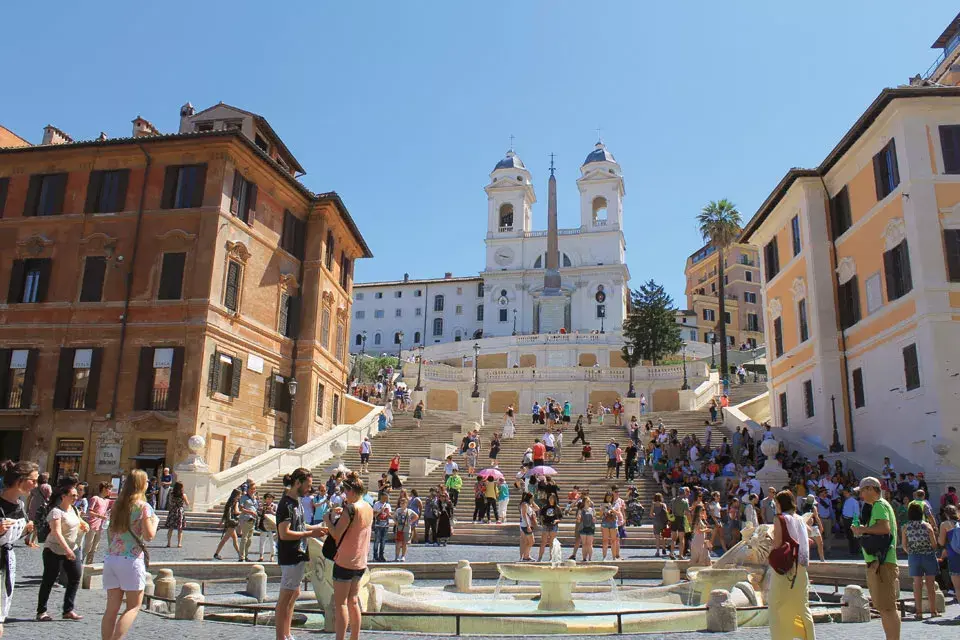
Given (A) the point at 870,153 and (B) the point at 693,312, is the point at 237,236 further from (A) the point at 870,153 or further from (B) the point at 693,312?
(B) the point at 693,312

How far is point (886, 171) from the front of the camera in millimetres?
25125

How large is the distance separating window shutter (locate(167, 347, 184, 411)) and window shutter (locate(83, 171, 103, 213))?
665 centimetres

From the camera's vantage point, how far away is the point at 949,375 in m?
22.1

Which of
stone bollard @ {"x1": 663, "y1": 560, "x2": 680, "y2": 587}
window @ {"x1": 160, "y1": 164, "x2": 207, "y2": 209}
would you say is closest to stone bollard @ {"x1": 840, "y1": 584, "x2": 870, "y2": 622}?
stone bollard @ {"x1": 663, "y1": 560, "x2": 680, "y2": 587}

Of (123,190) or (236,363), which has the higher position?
(123,190)

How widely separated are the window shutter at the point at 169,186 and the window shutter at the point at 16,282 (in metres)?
5.51

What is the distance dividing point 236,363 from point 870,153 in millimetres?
21655

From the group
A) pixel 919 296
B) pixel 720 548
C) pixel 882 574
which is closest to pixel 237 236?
pixel 720 548

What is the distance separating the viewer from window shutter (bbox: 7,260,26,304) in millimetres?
29766

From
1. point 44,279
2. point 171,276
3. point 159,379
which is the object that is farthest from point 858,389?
point 44,279

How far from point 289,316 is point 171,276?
560cm

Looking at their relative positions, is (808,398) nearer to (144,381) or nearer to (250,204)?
(250,204)

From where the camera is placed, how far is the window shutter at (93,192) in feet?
99.4

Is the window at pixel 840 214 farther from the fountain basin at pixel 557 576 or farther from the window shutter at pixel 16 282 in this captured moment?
the window shutter at pixel 16 282
